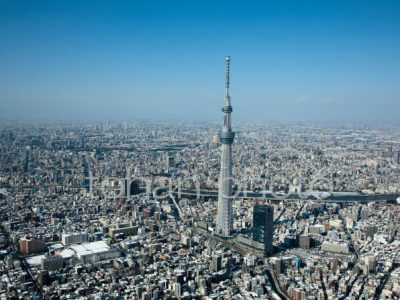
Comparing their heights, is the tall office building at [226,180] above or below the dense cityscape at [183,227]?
above

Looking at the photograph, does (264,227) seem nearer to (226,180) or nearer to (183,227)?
(226,180)

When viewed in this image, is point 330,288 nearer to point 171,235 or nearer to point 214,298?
point 214,298

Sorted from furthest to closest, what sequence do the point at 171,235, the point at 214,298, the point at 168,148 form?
the point at 168,148
the point at 171,235
the point at 214,298

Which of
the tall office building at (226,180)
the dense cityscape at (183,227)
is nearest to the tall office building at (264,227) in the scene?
the dense cityscape at (183,227)

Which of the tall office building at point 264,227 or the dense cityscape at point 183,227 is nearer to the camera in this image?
the dense cityscape at point 183,227

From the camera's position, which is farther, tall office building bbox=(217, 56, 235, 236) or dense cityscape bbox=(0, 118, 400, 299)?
tall office building bbox=(217, 56, 235, 236)

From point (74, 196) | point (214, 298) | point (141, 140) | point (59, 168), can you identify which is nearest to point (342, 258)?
point (214, 298)

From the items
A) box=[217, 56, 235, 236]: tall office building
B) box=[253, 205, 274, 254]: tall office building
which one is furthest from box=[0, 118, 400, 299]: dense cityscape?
box=[217, 56, 235, 236]: tall office building

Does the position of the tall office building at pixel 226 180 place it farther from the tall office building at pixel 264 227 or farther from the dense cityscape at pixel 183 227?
the tall office building at pixel 264 227

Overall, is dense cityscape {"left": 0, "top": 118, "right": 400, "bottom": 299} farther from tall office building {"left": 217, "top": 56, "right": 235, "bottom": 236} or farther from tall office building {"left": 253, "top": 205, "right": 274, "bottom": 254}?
tall office building {"left": 217, "top": 56, "right": 235, "bottom": 236}
